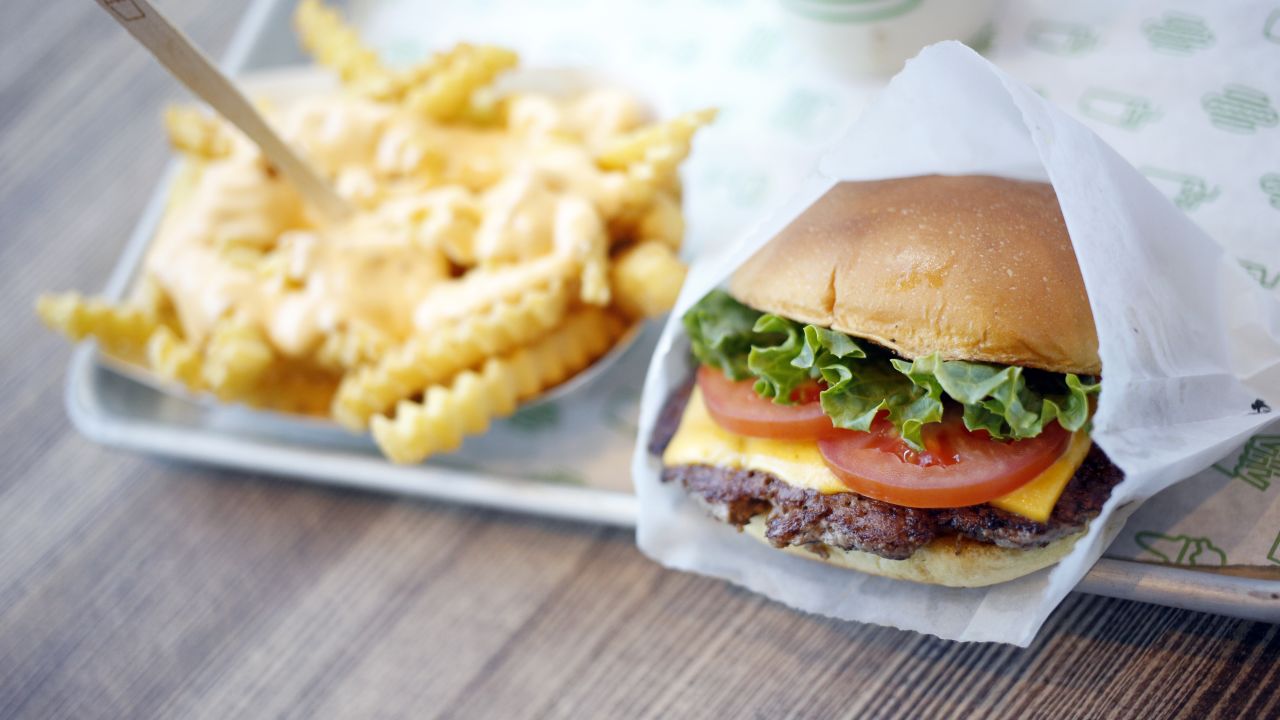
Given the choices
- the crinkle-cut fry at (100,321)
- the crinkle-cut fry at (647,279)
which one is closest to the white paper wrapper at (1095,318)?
the crinkle-cut fry at (647,279)

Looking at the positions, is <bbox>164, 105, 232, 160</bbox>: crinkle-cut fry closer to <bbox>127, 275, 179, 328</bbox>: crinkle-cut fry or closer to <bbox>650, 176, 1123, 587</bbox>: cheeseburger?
<bbox>127, 275, 179, 328</bbox>: crinkle-cut fry

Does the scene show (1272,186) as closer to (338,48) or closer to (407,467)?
(407,467)

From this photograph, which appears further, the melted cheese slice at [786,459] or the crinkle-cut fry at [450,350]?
the crinkle-cut fry at [450,350]

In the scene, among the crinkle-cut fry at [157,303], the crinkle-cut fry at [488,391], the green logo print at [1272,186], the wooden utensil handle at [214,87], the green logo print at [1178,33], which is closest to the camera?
the wooden utensil handle at [214,87]

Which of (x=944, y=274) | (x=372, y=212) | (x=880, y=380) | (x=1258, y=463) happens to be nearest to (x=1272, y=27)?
(x=1258, y=463)

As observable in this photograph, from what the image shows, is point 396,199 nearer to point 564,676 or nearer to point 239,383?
point 239,383

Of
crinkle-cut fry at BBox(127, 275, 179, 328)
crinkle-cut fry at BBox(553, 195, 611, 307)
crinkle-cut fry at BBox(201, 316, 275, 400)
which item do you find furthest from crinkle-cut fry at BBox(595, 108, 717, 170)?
crinkle-cut fry at BBox(127, 275, 179, 328)

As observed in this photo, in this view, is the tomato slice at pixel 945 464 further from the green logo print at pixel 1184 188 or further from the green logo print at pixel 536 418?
the green logo print at pixel 536 418
